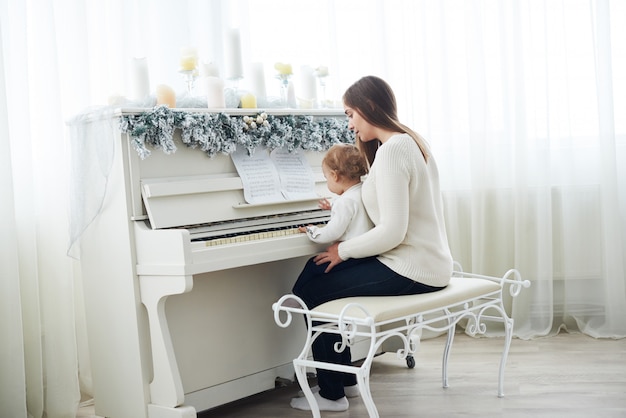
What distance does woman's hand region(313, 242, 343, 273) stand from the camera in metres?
2.83

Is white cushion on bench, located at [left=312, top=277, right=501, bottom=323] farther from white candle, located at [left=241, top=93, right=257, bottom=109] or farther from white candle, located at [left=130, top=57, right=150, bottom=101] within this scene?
white candle, located at [left=130, top=57, right=150, bottom=101]

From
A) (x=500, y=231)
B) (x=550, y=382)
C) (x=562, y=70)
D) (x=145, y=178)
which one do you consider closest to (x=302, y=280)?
(x=145, y=178)

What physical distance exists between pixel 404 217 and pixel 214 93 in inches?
33.3

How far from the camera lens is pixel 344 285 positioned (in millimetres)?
2768

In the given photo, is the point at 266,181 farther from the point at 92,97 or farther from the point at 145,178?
the point at 92,97

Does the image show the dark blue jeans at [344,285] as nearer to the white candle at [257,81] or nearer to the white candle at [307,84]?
the white candle at [257,81]

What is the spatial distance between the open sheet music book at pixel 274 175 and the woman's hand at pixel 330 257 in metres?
0.30

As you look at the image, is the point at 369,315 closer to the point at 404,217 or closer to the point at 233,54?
the point at 404,217

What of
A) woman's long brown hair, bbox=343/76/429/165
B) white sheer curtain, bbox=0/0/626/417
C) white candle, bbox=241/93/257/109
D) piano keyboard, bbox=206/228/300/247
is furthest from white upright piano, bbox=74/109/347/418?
white sheer curtain, bbox=0/0/626/417

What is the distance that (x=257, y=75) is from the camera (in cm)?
331

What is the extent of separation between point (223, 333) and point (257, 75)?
103cm

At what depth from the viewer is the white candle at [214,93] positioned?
9.75 feet

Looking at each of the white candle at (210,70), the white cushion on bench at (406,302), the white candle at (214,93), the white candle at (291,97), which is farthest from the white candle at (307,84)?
the white cushion on bench at (406,302)

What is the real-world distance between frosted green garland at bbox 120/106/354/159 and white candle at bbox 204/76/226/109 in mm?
70
